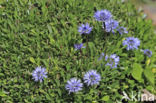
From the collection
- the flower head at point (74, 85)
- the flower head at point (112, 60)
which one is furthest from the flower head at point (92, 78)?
the flower head at point (112, 60)

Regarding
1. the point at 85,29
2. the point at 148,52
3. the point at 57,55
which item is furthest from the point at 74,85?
the point at 148,52

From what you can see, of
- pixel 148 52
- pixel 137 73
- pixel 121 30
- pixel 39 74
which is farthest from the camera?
pixel 148 52

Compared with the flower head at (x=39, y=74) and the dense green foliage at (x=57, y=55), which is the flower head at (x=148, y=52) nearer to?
the dense green foliage at (x=57, y=55)

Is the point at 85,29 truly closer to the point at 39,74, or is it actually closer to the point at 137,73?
the point at 39,74

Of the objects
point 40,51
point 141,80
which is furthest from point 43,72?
point 141,80

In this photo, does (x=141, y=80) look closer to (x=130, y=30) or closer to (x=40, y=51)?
(x=130, y=30)

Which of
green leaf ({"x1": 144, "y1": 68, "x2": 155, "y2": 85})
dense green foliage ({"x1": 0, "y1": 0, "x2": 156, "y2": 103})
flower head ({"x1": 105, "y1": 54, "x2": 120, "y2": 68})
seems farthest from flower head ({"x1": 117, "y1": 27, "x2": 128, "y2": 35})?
green leaf ({"x1": 144, "y1": 68, "x2": 155, "y2": 85})

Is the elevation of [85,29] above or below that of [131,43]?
above
